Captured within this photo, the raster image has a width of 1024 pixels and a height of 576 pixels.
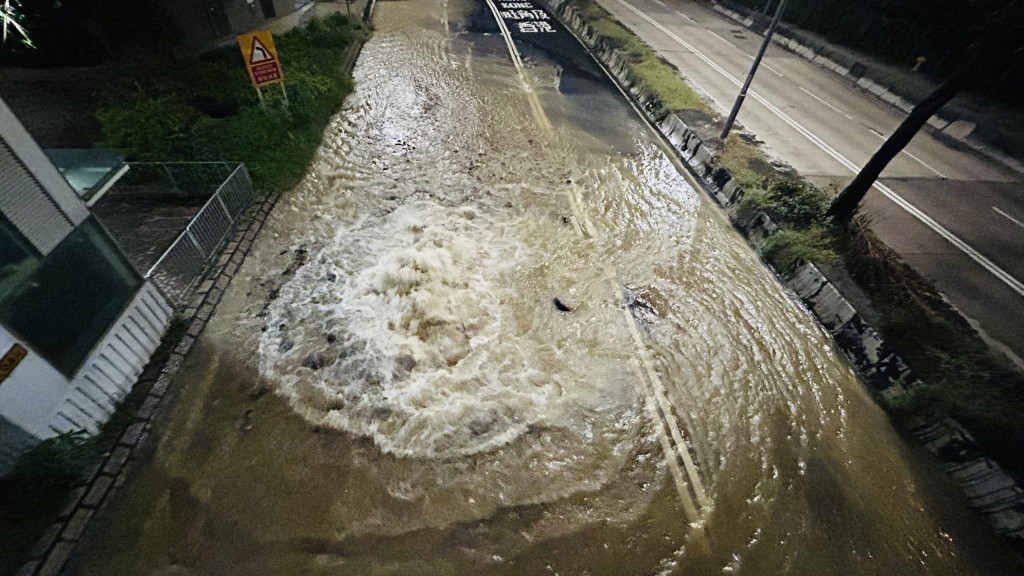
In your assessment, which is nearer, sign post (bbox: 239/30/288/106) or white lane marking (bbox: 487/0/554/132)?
sign post (bbox: 239/30/288/106)

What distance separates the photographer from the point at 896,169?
1411cm

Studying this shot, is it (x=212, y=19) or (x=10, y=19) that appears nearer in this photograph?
(x=10, y=19)

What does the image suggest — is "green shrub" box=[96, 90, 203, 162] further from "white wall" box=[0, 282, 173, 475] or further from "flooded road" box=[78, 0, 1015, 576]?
"white wall" box=[0, 282, 173, 475]

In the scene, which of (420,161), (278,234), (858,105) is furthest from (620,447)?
(858,105)

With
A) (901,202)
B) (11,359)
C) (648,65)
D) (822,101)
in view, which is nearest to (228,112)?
(11,359)

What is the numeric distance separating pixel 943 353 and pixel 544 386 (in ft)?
24.5

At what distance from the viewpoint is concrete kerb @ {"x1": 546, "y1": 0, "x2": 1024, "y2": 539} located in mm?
6527

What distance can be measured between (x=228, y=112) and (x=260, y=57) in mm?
2890

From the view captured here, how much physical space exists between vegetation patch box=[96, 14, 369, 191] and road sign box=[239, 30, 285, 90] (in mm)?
1048

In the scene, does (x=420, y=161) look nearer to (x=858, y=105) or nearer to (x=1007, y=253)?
(x=1007, y=253)

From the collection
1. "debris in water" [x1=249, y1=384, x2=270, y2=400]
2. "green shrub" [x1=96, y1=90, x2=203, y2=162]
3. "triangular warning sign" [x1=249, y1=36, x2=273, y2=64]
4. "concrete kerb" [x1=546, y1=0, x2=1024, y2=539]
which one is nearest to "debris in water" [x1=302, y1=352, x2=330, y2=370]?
"debris in water" [x1=249, y1=384, x2=270, y2=400]

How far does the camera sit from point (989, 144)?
15.4m

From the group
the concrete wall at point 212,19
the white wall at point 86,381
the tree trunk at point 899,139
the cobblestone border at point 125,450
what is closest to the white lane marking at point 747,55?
Result: the tree trunk at point 899,139

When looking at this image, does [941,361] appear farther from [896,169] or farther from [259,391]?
[259,391]
